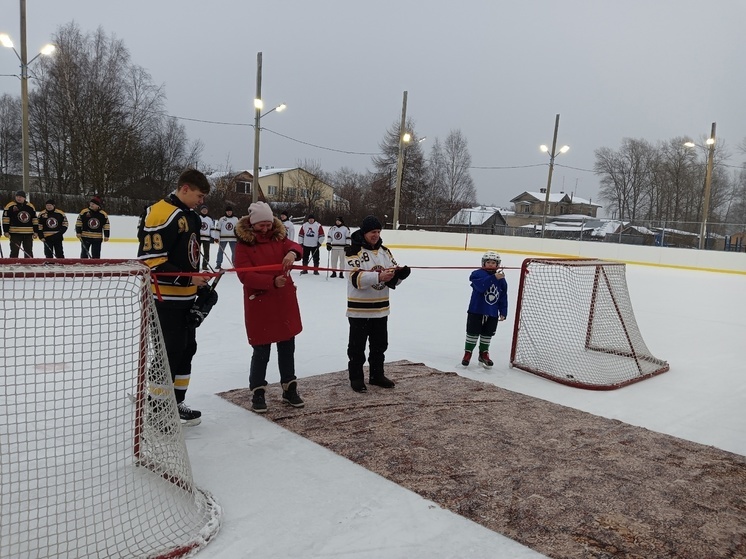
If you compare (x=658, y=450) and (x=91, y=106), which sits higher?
(x=91, y=106)

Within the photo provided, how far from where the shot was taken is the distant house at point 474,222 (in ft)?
77.3

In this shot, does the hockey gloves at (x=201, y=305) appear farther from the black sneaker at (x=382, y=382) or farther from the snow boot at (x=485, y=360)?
the snow boot at (x=485, y=360)

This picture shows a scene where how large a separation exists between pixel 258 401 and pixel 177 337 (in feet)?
2.59

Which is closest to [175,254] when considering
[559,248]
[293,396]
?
[293,396]

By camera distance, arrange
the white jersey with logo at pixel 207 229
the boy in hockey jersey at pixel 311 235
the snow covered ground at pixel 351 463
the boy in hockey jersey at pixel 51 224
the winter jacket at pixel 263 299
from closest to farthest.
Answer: the snow covered ground at pixel 351 463, the winter jacket at pixel 263 299, the boy in hockey jersey at pixel 51 224, the white jersey with logo at pixel 207 229, the boy in hockey jersey at pixel 311 235

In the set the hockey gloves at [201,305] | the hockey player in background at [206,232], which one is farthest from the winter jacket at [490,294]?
the hockey player in background at [206,232]

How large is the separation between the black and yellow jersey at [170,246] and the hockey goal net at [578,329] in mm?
3127

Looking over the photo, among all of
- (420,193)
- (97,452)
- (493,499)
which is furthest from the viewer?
(420,193)

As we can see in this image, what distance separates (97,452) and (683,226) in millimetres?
21209

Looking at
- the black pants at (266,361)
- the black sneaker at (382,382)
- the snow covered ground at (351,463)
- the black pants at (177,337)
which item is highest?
the black pants at (177,337)

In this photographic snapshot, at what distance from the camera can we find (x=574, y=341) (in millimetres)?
5793

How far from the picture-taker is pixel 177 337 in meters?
2.97

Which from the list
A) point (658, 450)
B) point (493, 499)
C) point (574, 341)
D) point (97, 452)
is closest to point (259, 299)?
point (97, 452)

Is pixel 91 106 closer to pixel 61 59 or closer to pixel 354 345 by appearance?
pixel 61 59
